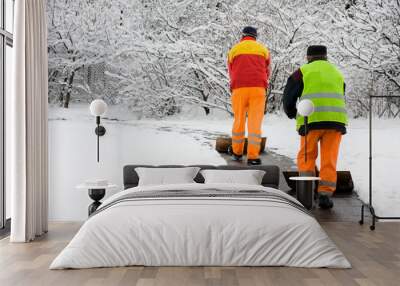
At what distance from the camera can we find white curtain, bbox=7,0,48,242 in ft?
17.1

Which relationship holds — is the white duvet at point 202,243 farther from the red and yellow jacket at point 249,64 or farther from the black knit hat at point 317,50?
the black knit hat at point 317,50

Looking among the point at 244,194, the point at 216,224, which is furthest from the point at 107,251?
the point at 244,194

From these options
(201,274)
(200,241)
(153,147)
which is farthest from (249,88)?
(201,274)

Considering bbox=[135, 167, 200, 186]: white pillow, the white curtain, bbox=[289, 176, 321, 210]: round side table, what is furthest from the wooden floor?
bbox=[135, 167, 200, 186]: white pillow

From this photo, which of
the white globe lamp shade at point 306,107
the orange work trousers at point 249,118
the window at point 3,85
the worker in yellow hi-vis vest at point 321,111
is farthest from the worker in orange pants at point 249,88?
the window at point 3,85

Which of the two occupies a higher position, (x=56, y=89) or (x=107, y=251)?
(x=56, y=89)

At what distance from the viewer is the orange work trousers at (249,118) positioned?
655cm

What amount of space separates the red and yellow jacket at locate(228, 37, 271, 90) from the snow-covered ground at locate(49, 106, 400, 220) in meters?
0.52

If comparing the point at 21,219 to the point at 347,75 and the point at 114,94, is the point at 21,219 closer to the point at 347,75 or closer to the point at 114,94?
the point at 114,94

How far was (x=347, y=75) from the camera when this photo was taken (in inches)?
267

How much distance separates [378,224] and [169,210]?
3261 mm

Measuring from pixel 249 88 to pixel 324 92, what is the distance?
0.91 metres

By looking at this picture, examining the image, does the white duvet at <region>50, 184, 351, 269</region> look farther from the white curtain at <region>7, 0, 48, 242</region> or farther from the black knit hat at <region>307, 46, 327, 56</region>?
the black knit hat at <region>307, 46, 327, 56</region>

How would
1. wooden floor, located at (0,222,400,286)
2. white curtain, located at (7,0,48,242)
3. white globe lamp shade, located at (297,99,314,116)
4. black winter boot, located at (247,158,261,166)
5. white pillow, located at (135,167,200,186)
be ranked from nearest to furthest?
wooden floor, located at (0,222,400,286) → white curtain, located at (7,0,48,242) → white globe lamp shade, located at (297,99,314,116) → white pillow, located at (135,167,200,186) → black winter boot, located at (247,158,261,166)
